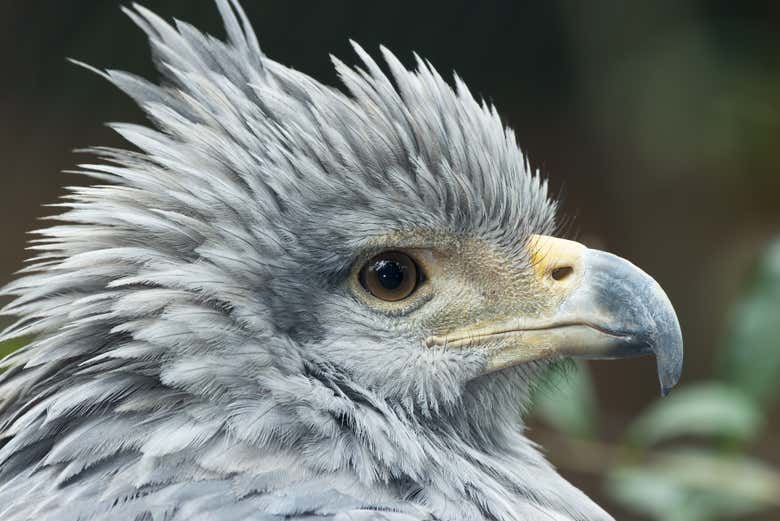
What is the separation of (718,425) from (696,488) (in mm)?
346

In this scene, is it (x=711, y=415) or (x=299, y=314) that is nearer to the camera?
(x=299, y=314)

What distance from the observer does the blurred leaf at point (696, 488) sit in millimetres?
4168

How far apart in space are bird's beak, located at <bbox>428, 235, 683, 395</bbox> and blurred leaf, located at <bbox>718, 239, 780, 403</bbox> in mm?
1410

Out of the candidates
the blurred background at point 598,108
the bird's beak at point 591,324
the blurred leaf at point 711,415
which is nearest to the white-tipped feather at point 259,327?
the bird's beak at point 591,324

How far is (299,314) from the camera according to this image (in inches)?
109

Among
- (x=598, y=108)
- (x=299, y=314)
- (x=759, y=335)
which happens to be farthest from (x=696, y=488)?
(x=598, y=108)

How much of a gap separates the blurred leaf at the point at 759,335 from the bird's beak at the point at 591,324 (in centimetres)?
141

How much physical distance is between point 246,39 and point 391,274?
0.83 metres

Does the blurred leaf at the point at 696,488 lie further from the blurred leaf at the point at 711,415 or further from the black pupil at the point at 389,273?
the black pupil at the point at 389,273

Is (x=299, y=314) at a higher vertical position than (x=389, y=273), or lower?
lower

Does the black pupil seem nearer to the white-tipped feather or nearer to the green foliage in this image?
the white-tipped feather

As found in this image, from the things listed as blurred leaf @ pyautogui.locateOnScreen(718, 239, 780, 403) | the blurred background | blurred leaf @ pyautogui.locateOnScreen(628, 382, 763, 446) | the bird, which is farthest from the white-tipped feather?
the blurred background

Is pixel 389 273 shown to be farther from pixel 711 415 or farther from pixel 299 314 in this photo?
pixel 711 415

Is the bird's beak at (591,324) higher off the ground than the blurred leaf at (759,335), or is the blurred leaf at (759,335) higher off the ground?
the blurred leaf at (759,335)
